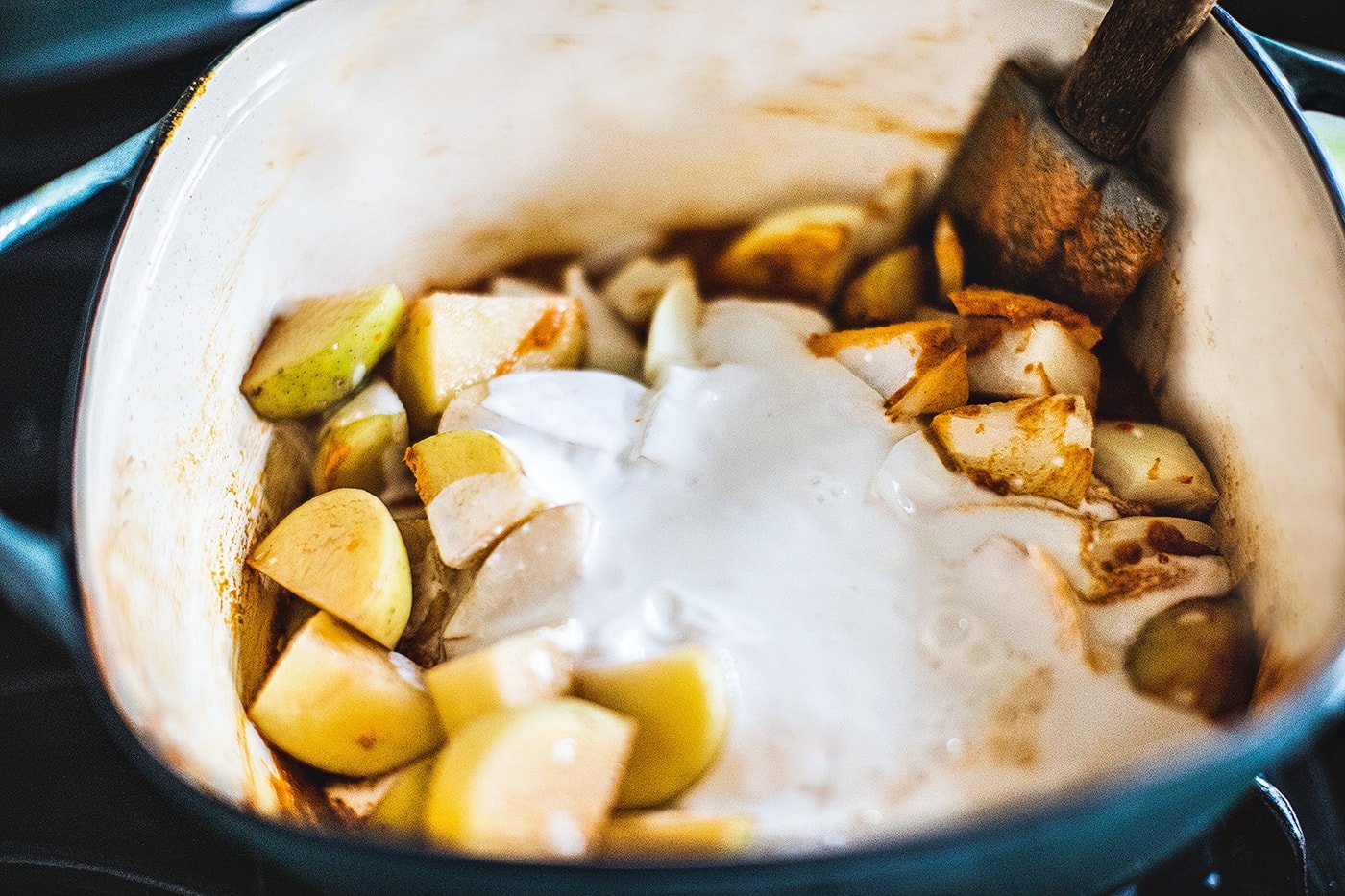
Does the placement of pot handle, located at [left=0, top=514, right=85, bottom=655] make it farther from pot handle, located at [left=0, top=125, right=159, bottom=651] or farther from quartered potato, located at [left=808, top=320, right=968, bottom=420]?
quartered potato, located at [left=808, top=320, right=968, bottom=420]

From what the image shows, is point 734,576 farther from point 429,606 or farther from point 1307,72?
point 1307,72

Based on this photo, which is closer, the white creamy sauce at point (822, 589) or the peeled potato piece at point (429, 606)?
the white creamy sauce at point (822, 589)

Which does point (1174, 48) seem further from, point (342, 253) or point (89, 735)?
point (89, 735)

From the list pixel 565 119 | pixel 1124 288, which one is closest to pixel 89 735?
pixel 565 119

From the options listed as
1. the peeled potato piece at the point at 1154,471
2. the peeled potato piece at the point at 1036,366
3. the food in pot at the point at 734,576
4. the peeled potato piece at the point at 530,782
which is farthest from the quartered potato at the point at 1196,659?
the peeled potato piece at the point at 530,782

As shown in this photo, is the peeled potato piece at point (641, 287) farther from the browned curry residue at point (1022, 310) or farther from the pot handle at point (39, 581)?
the pot handle at point (39, 581)
